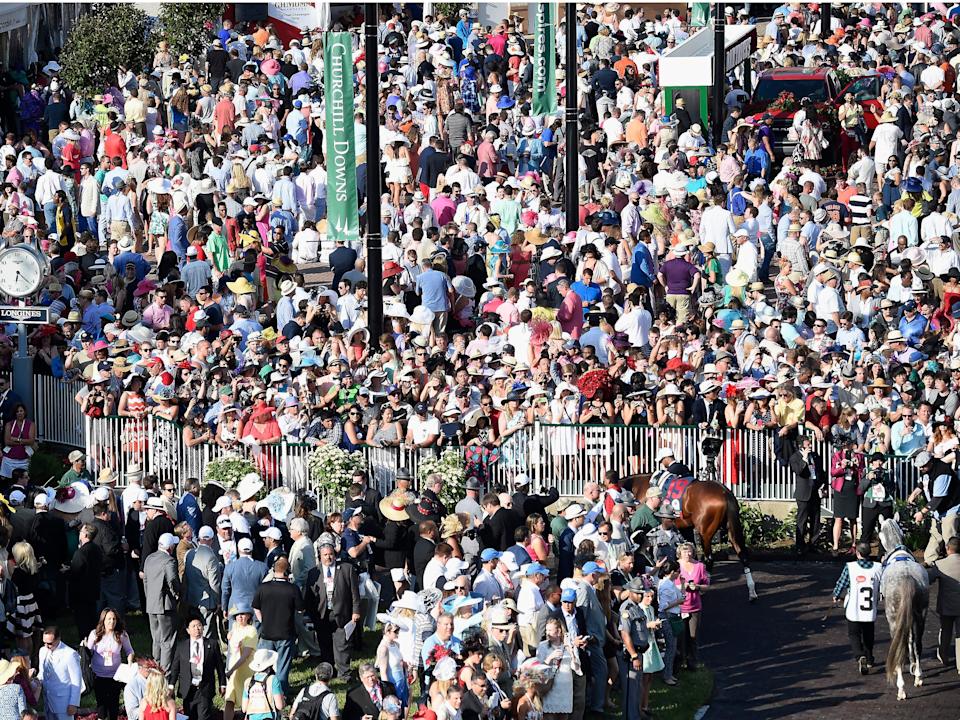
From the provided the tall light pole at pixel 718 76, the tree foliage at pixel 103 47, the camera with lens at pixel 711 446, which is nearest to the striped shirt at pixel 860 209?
the tall light pole at pixel 718 76

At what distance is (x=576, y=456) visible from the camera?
2466 cm

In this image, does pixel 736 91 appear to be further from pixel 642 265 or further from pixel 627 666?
pixel 627 666

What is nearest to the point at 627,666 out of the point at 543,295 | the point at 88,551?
the point at 88,551

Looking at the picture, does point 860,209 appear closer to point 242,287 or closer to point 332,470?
point 242,287

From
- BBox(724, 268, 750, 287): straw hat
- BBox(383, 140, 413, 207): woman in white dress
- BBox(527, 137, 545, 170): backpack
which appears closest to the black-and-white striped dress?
BBox(724, 268, 750, 287): straw hat

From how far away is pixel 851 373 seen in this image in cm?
2542

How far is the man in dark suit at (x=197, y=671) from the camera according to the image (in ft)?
62.0

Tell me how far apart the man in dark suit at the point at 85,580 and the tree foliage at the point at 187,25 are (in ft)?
65.9

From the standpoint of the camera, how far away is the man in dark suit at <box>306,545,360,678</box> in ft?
66.3

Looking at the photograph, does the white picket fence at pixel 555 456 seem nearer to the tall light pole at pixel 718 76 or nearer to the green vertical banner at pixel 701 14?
the tall light pole at pixel 718 76

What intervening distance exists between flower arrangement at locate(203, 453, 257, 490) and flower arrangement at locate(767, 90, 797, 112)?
1425 cm

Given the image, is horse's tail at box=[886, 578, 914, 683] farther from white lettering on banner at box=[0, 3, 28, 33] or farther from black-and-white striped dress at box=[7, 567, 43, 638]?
white lettering on banner at box=[0, 3, 28, 33]

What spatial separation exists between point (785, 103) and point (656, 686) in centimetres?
1678

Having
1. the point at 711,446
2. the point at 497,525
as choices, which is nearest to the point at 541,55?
the point at 711,446
